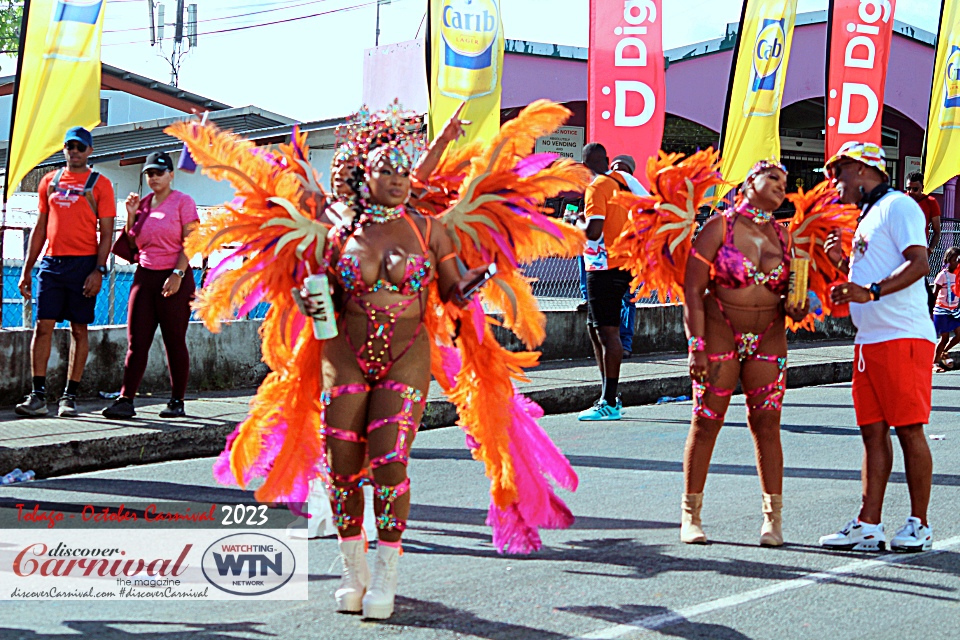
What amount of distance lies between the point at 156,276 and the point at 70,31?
208 cm

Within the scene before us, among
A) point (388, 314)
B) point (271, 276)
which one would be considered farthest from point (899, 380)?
point (271, 276)

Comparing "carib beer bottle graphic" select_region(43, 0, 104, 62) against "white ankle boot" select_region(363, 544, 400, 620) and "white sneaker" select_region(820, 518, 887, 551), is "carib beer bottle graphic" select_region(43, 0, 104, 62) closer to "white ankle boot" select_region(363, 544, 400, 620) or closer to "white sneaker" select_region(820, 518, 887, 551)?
"white ankle boot" select_region(363, 544, 400, 620)

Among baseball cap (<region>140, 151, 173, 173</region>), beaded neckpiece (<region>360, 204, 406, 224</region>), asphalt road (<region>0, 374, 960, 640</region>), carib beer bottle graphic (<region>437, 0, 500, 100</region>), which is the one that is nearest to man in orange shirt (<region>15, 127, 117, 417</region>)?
baseball cap (<region>140, 151, 173, 173</region>)

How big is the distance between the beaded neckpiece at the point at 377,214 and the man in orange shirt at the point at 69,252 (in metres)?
4.48

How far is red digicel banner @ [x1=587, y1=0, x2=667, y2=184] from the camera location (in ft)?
50.0

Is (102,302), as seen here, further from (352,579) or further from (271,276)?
(352,579)

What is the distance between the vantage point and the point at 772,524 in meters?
5.77

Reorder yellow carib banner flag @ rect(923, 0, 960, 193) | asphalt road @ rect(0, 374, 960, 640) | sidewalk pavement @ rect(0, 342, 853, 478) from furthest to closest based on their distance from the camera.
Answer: yellow carib banner flag @ rect(923, 0, 960, 193), sidewalk pavement @ rect(0, 342, 853, 478), asphalt road @ rect(0, 374, 960, 640)

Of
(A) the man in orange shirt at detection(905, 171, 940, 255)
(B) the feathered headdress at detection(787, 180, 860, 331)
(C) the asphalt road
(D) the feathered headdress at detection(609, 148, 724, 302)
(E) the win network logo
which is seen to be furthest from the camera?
(A) the man in orange shirt at detection(905, 171, 940, 255)

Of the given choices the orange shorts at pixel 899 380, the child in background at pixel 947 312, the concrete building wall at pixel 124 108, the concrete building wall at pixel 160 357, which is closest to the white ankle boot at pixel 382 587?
the orange shorts at pixel 899 380

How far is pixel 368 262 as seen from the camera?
4.66 m

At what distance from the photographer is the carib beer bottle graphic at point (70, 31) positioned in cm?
919

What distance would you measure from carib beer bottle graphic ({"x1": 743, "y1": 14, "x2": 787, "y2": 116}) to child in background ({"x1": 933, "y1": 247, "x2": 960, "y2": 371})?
352 centimetres

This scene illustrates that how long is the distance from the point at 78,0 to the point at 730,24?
70.8 feet
